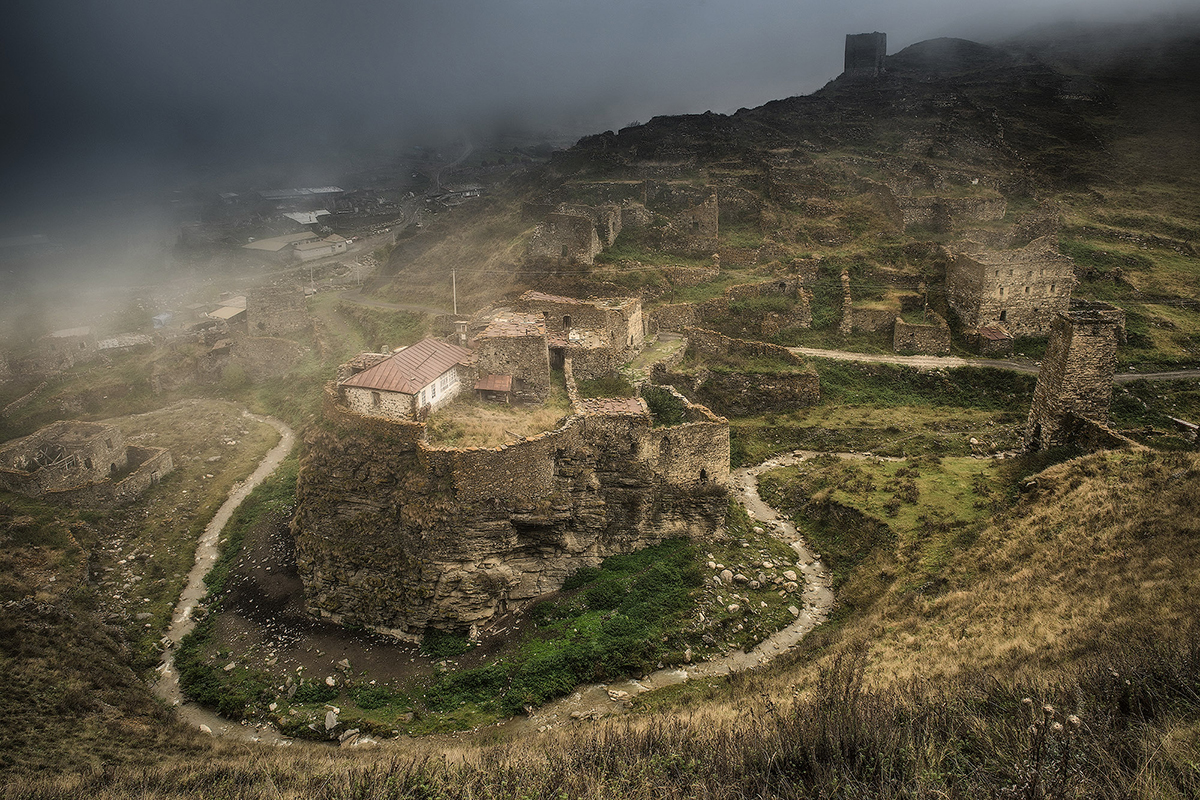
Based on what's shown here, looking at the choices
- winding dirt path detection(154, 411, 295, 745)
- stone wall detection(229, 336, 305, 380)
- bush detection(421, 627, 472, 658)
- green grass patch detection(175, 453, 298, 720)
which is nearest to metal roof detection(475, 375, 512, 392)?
bush detection(421, 627, 472, 658)

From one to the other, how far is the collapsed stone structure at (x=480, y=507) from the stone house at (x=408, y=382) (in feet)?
1.81

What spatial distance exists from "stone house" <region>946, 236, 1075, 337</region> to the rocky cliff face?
15609 mm

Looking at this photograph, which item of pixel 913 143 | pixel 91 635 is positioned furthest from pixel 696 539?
pixel 913 143

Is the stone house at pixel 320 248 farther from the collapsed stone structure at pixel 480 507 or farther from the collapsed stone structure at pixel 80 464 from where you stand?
the collapsed stone structure at pixel 480 507

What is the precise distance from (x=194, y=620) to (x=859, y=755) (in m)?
21.1

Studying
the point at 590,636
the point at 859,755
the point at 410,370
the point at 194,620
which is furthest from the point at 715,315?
the point at 859,755

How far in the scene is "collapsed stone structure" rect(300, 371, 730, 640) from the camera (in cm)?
1992

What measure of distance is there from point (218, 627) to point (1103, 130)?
59729mm

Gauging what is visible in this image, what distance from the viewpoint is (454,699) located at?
1784cm

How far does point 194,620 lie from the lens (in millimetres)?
22047

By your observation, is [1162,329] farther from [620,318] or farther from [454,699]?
[454,699]

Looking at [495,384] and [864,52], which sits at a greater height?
[864,52]

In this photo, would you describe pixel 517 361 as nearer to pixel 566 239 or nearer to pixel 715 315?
pixel 715 315

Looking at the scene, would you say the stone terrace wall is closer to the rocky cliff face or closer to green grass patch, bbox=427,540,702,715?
the rocky cliff face
